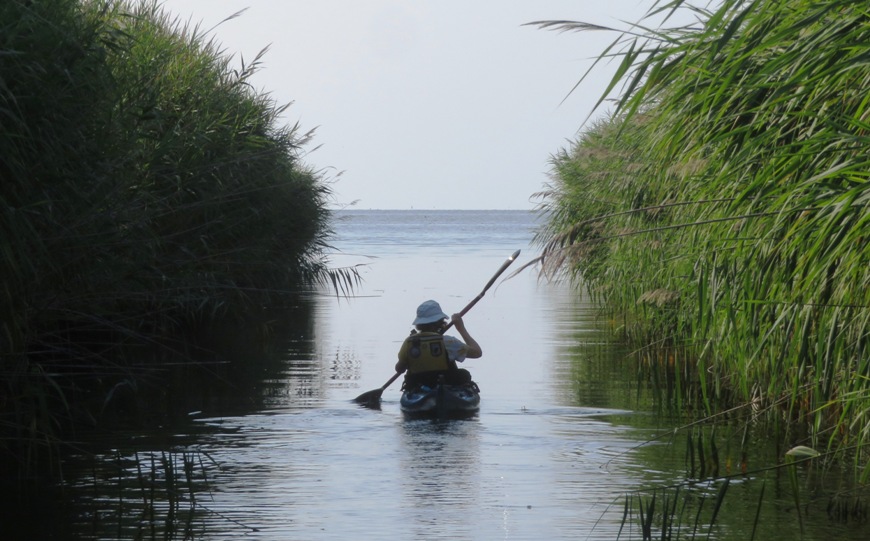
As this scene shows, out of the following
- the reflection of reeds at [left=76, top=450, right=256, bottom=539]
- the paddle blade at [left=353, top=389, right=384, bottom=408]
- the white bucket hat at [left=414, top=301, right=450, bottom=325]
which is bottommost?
the reflection of reeds at [left=76, top=450, right=256, bottom=539]

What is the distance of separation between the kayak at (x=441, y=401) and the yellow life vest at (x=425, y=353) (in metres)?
0.18

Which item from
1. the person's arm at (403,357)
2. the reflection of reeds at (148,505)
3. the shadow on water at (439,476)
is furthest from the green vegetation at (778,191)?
the person's arm at (403,357)

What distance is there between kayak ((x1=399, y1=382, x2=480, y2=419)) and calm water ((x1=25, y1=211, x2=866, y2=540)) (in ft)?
0.69

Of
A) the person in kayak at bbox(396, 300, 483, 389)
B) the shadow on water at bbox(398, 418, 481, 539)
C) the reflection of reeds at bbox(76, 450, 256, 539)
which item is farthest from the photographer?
the person in kayak at bbox(396, 300, 483, 389)

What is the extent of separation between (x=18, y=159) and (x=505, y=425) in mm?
5277

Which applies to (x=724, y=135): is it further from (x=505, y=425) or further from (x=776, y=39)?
(x=505, y=425)

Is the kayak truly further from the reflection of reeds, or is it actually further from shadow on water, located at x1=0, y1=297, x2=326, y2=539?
the reflection of reeds

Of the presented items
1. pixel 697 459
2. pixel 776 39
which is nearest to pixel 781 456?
pixel 697 459

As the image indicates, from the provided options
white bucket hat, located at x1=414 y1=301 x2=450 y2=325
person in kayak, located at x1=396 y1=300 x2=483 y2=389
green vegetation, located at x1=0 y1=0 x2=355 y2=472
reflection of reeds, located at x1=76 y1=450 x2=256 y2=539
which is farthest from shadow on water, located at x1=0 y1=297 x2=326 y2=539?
white bucket hat, located at x1=414 y1=301 x2=450 y2=325

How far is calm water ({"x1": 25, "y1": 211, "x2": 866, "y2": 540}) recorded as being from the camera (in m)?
6.80

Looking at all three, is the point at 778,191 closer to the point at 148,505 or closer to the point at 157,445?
the point at 148,505

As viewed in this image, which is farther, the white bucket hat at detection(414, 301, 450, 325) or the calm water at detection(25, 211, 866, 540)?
the white bucket hat at detection(414, 301, 450, 325)

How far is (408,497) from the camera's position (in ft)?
25.1

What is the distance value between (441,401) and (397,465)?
7.55 ft
